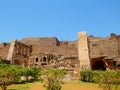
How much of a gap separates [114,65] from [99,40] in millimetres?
14120

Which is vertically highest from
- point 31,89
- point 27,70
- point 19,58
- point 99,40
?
point 99,40

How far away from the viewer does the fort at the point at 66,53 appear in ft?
156

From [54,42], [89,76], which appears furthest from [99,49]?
[89,76]

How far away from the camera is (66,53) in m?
60.8

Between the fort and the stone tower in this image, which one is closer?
the stone tower

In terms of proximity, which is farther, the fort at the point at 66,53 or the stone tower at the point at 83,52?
the fort at the point at 66,53

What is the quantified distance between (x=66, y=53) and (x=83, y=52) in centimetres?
1282

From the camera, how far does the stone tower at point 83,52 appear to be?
46369mm

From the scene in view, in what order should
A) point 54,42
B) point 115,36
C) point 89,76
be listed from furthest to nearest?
1. point 54,42
2. point 115,36
3. point 89,76

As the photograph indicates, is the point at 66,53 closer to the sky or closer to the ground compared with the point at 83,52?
closer to the sky

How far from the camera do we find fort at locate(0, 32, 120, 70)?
4747cm

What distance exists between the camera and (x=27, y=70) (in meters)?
36.1

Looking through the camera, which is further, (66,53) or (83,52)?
(66,53)

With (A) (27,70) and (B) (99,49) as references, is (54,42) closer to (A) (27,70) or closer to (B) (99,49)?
(B) (99,49)
